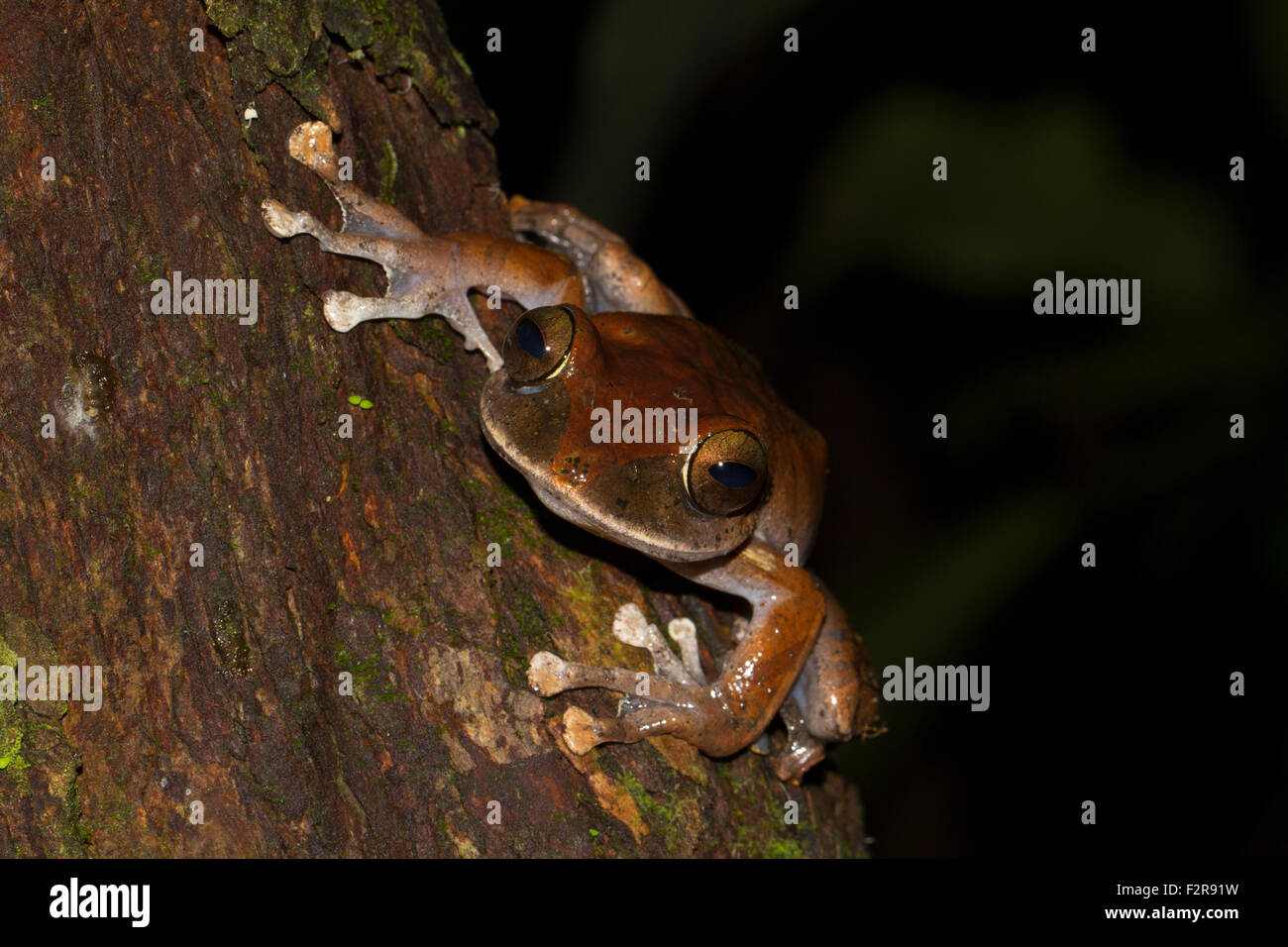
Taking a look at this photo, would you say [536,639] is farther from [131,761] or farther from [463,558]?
[131,761]

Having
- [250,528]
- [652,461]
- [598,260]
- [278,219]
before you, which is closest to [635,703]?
[652,461]

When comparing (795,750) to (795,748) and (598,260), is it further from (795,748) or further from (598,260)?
(598,260)

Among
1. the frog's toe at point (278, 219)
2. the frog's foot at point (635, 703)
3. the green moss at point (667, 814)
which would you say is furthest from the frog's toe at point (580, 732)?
the frog's toe at point (278, 219)

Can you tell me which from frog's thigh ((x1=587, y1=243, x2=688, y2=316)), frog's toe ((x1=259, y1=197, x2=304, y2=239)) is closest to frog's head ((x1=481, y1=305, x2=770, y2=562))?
frog's toe ((x1=259, y1=197, x2=304, y2=239))

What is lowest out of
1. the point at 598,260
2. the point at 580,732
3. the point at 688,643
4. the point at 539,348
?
the point at 580,732

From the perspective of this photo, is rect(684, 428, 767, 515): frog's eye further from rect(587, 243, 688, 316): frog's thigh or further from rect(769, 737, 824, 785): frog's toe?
rect(587, 243, 688, 316): frog's thigh

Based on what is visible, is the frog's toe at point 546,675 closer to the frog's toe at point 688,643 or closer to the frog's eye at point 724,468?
the frog's toe at point 688,643

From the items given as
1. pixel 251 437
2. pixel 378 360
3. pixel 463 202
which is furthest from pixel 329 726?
pixel 463 202
